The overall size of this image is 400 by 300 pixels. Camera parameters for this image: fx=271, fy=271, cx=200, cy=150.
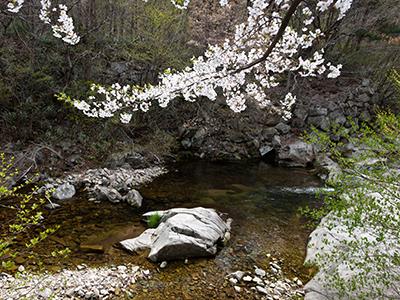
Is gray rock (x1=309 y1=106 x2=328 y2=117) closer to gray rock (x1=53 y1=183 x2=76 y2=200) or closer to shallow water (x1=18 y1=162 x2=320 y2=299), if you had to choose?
shallow water (x1=18 y1=162 x2=320 y2=299)

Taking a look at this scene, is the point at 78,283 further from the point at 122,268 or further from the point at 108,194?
the point at 108,194

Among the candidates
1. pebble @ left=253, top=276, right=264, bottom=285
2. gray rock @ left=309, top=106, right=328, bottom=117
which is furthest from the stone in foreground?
gray rock @ left=309, top=106, right=328, bottom=117

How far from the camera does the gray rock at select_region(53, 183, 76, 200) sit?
6.59 metres

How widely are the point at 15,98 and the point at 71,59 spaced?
2.16 meters

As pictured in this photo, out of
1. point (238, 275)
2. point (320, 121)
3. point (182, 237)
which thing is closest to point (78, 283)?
point (182, 237)

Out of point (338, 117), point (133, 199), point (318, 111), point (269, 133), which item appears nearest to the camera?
point (133, 199)

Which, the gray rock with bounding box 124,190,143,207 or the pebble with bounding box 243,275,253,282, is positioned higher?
the pebble with bounding box 243,275,253,282

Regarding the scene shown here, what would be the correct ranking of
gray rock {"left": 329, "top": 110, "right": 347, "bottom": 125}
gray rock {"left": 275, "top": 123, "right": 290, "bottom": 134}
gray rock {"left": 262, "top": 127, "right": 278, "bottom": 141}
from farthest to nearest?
gray rock {"left": 329, "top": 110, "right": 347, "bottom": 125} < gray rock {"left": 275, "top": 123, "right": 290, "bottom": 134} < gray rock {"left": 262, "top": 127, "right": 278, "bottom": 141}

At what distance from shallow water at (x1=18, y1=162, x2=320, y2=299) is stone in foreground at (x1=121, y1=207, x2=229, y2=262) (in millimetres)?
169

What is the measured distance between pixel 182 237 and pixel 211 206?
228 cm

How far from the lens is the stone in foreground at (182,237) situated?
15.0ft

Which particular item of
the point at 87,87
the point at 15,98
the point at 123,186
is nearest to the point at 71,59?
the point at 87,87

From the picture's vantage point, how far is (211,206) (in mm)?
6918

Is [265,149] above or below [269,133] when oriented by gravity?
below
